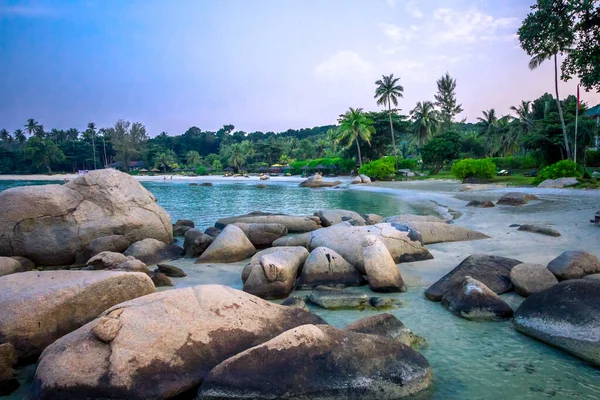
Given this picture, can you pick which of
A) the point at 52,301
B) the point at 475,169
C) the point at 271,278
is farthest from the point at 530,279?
the point at 475,169

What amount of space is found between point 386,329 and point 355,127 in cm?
6154

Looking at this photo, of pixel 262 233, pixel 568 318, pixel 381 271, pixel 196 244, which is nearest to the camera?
pixel 568 318

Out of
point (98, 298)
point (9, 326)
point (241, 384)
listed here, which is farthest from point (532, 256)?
point (9, 326)

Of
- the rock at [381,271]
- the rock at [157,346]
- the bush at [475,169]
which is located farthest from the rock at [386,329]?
the bush at [475,169]

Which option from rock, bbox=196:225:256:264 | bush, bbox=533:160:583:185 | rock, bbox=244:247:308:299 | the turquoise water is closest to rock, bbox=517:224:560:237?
the turquoise water

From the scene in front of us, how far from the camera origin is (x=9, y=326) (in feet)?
15.6

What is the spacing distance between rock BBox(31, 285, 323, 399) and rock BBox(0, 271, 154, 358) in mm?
885

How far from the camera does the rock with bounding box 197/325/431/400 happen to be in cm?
371

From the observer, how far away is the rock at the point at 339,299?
641 cm

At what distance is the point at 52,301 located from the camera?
505cm

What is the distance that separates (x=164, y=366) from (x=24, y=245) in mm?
8227

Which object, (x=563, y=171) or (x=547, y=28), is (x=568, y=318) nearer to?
(x=547, y=28)

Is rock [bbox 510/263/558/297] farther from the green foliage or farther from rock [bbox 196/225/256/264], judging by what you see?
the green foliage

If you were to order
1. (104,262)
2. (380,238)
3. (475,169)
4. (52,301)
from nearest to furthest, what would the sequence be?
(52,301), (104,262), (380,238), (475,169)
